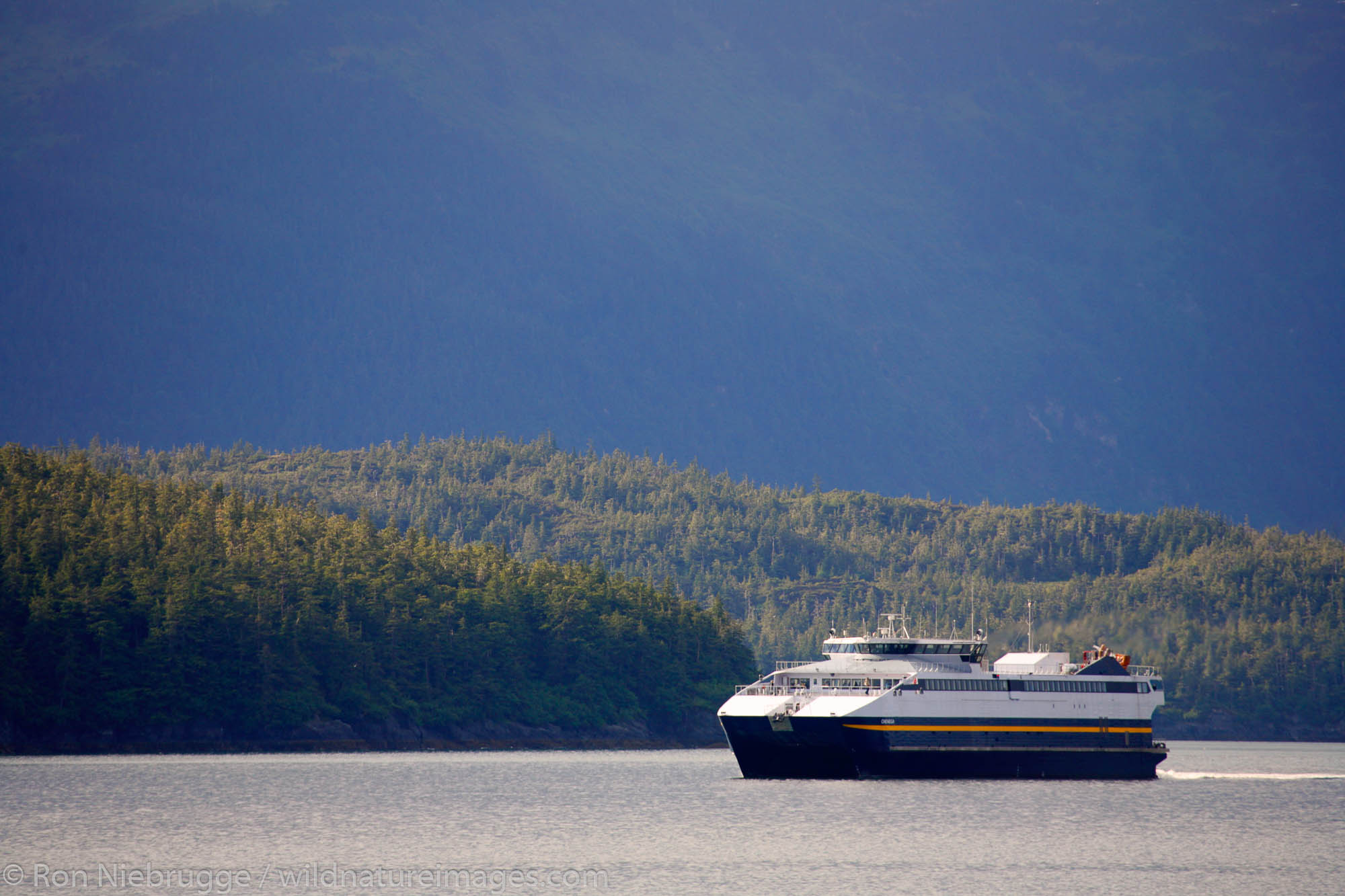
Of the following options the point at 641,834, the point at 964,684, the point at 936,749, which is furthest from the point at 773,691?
the point at 641,834

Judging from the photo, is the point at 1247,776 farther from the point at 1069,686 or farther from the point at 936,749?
the point at 936,749

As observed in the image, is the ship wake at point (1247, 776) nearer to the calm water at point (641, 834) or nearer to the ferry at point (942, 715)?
the calm water at point (641, 834)

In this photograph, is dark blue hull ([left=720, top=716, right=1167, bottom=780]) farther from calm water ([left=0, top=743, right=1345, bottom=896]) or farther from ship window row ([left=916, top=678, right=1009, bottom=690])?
ship window row ([left=916, top=678, right=1009, bottom=690])

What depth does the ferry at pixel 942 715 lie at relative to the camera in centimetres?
13712

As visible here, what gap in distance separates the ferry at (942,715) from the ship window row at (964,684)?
0.08 meters

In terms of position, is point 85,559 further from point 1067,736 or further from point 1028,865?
point 1028,865

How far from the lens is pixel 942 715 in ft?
452

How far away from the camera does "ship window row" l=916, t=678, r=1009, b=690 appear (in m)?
138

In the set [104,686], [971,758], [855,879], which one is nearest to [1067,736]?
[971,758]

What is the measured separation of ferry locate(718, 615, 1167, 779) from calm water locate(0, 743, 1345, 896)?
254 centimetres

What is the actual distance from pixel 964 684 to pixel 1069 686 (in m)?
10.4

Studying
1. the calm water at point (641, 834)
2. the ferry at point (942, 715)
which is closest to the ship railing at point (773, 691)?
the ferry at point (942, 715)

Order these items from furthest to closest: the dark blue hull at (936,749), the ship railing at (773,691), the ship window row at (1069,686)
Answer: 1. the ship railing at (773,691)
2. the ship window row at (1069,686)
3. the dark blue hull at (936,749)

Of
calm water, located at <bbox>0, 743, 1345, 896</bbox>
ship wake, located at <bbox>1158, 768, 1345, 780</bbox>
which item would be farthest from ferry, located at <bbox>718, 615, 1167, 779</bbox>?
ship wake, located at <bbox>1158, 768, 1345, 780</bbox>
